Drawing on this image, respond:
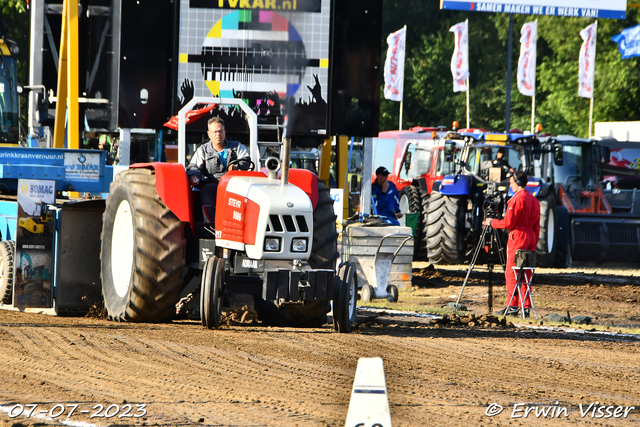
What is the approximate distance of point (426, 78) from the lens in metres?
39.8

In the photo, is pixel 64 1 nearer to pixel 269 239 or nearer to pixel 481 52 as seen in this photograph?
pixel 269 239

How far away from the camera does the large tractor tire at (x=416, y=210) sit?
17516 mm

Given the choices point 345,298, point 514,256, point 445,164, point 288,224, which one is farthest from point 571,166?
point 288,224

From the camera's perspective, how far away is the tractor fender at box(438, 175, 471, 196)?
51.8 feet

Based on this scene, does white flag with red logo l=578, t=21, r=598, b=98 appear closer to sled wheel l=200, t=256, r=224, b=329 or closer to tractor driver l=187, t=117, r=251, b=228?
tractor driver l=187, t=117, r=251, b=228

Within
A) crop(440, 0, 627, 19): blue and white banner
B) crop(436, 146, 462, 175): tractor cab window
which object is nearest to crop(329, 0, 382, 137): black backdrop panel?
crop(436, 146, 462, 175): tractor cab window

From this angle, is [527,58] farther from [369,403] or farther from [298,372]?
[369,403]

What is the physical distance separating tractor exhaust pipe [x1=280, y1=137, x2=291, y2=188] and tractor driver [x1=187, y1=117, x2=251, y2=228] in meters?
0.66

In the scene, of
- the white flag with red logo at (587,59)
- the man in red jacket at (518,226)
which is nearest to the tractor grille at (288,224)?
the man in red jacket at (518,226)

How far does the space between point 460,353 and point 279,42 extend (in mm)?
5741

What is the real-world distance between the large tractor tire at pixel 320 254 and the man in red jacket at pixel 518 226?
11.1 feet

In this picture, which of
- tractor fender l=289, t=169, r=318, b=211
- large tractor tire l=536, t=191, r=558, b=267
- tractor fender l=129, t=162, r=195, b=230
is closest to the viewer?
tractor fender l=129, t=162, r=195, b=230

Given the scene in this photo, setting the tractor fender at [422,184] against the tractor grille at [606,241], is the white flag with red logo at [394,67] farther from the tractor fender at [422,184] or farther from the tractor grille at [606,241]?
the tractor grille at [606,241]

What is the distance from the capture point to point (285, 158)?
7.07 meters
